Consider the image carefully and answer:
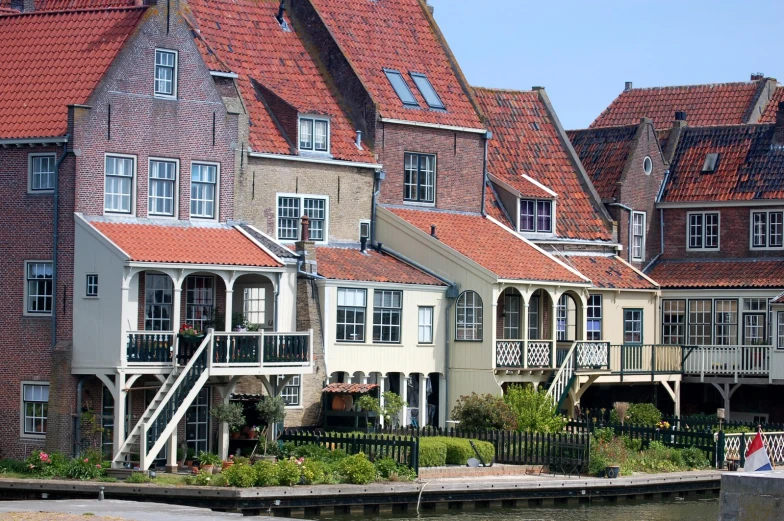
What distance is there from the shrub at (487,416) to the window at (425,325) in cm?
352

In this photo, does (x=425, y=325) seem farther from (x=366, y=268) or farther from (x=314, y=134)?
(x=314, y=134)

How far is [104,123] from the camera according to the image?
43.6 metres

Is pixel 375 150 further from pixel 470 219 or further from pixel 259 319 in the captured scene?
pixel 259 319

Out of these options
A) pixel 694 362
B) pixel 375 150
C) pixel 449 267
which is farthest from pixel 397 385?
pixel 694 362

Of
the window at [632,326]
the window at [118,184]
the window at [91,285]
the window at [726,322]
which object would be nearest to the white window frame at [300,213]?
the window at [118,184]

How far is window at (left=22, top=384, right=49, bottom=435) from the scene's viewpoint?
43031mm

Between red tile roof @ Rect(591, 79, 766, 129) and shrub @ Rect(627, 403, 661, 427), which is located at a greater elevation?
red tile roof @ Rect(591, 79, 766, 129)

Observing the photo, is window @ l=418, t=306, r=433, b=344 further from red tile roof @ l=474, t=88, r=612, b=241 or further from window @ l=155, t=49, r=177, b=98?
window @ l=155, t=49, r=177, b=98

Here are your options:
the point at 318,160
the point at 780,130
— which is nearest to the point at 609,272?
the point at 780,130

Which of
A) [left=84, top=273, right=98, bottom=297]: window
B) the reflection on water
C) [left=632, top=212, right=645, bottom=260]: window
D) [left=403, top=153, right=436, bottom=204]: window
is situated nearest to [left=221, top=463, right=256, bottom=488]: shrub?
the reflection on water

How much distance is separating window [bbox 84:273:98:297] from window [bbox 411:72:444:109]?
15533mm

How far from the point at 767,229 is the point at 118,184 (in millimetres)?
24592

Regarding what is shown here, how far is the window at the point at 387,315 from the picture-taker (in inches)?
1940

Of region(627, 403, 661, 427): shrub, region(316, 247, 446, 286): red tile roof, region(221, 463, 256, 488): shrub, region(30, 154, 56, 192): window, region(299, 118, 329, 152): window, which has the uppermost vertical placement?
region(299, 118, 329, 152): window
